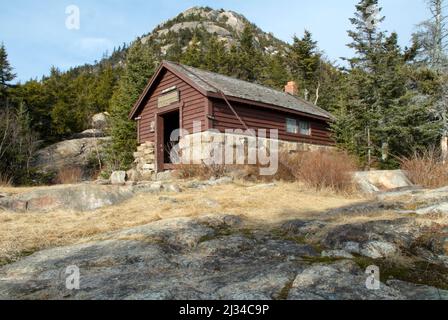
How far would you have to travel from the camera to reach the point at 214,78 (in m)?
17.2

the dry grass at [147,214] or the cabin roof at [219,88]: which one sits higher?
the cabin roof at [219,88]

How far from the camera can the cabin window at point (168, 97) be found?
16.4 meters

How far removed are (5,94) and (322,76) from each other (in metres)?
29.5

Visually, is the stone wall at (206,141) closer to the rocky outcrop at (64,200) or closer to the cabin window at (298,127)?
the cabin window at (298,127)

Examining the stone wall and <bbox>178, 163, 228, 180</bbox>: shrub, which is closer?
<bbox>178, 163, 228, 180</bbox>: shrub

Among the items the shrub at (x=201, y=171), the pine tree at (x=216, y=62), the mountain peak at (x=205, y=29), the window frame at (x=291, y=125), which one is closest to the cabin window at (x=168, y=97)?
the shrub at (x=201, y=171)

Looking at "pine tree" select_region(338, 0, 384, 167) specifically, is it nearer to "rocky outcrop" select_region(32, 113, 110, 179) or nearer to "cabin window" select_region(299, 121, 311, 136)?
"cabin window" select_region(299, 121, 311, 136)

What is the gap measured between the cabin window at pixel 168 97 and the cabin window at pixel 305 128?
262 inches

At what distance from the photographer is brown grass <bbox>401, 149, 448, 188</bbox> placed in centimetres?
962

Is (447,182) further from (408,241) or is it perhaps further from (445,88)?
(445,88)

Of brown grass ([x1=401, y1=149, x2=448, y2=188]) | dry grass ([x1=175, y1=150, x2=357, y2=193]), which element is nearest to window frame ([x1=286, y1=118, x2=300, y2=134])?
dry grass ([x1=175, y1=150, x2=357, y2=193])

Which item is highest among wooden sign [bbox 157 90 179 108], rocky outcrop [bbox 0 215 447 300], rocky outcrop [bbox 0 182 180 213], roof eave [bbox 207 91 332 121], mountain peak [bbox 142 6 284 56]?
mountain peak [bbox 142 6 284 56]

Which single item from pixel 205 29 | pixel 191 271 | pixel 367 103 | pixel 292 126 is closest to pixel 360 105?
pixel 367 103

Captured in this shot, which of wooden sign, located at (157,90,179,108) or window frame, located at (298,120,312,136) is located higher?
wooden sign, located at (157,90,179,108)
